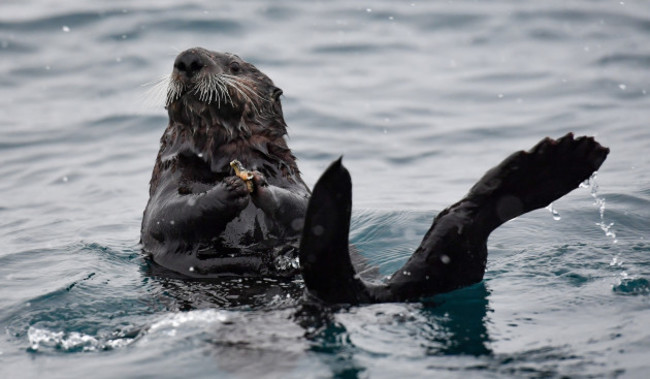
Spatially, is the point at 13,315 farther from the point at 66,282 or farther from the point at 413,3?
the point at 413,3

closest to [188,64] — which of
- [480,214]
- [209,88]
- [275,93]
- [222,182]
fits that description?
[209,88]

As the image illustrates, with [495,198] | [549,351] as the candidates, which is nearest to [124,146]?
[495,198]

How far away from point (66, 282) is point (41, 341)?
1.14 metres

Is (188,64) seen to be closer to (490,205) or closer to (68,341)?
(68,341)

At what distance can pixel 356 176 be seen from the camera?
342 inches

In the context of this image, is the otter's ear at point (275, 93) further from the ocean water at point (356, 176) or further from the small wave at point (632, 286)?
the small wave at point (632, 286)

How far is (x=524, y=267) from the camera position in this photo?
5.30 m

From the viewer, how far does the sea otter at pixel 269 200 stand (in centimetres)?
395

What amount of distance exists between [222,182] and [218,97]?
68 cm

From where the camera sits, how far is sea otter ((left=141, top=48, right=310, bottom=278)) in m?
4.71

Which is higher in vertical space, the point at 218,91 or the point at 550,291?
the point at 218,91

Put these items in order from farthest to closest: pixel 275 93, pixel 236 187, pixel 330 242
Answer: pixel 275 93 < pixel 236 187 < pixel 330 242

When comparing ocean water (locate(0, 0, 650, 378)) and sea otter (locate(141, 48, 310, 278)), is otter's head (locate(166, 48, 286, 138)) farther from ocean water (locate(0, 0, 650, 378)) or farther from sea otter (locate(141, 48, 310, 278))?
ocean water (locate(0, 0, 650, 378))

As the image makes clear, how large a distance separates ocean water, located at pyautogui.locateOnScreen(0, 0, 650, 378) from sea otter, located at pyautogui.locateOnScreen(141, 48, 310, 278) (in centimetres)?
25
